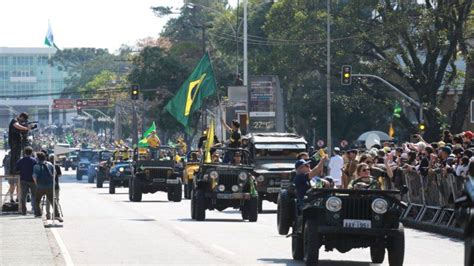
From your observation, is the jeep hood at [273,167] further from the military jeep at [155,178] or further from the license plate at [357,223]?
the license plate at [357,223]

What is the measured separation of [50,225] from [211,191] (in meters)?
4.40

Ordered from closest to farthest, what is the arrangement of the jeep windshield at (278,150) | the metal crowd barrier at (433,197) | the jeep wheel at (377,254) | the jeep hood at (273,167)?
the jeep wheel at (377,254) < the metal crowd barrier at (433,197) < the jeep hood at (273,167) < the jeep windshield at (278,150)

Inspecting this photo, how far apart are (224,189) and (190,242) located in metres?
7.81

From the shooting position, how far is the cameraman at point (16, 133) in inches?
1314

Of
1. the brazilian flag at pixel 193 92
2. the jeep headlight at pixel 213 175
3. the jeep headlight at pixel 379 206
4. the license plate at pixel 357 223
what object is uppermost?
A: the brazilian flag at pixel 193 92

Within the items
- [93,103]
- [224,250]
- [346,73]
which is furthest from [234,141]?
[93,103]

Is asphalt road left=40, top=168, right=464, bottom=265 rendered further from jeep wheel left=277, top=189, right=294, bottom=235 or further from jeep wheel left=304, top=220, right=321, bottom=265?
jeep wheel left=304, top=220, right=321, bottom=265

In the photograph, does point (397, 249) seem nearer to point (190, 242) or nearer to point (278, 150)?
point (190, 242)

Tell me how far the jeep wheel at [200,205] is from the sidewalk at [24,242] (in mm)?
3813

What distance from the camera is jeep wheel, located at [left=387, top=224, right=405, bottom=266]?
1944 cm

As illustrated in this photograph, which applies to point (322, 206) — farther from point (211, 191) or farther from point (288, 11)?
point (288, 11)

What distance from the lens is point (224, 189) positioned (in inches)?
1313

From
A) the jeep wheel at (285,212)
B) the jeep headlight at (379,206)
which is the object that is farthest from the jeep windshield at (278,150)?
the jeep headlight at (379,206)

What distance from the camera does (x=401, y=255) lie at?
63.7 ft
